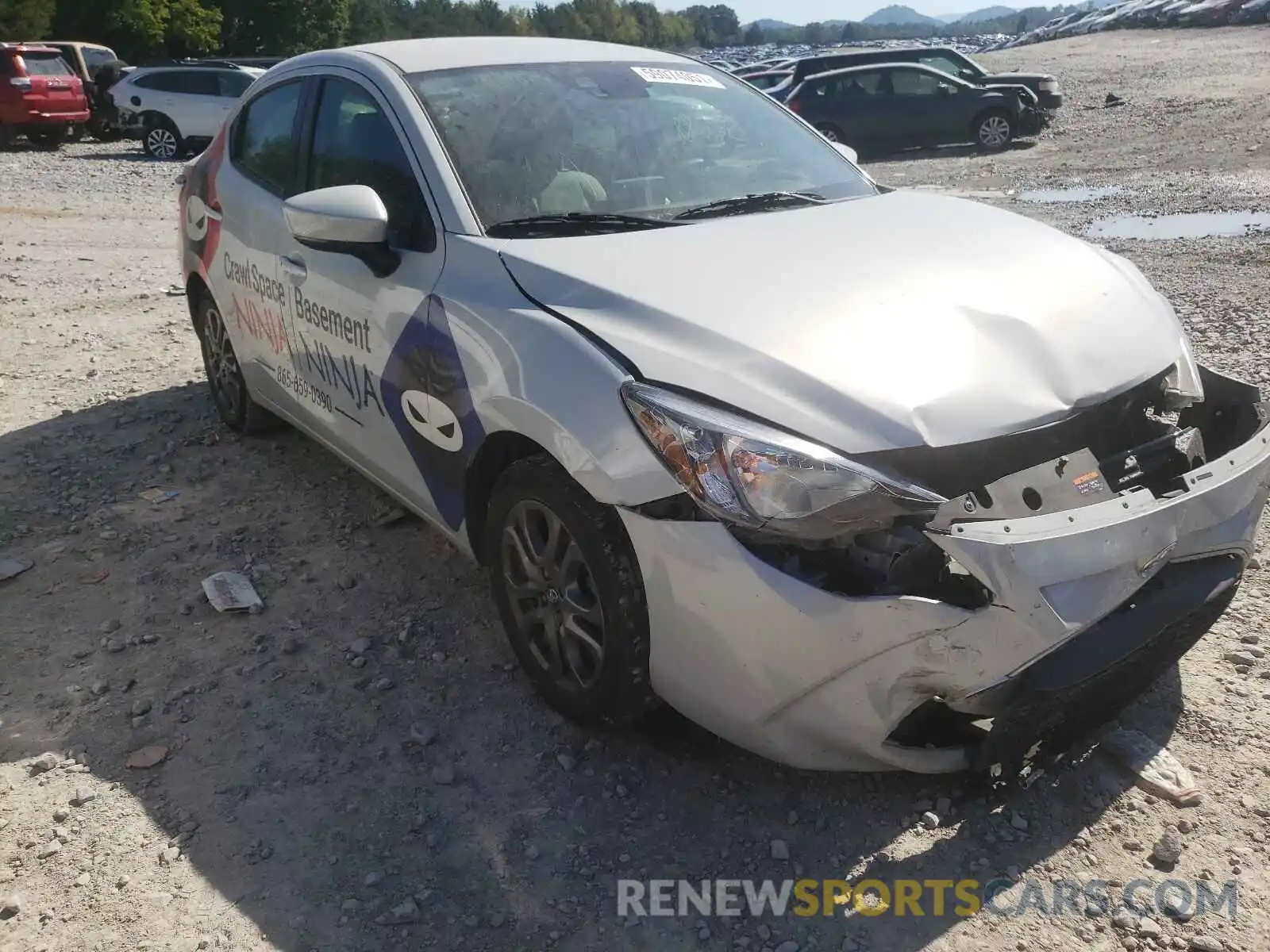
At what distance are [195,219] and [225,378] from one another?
→ 734 millimetres

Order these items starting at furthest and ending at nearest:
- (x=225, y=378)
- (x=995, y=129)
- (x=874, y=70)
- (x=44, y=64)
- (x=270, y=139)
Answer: (x=44, y=64)
(x=874, y=70)
(x=995, y=129)
(x=225, y=378)
(x=270, y=139)

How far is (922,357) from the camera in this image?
238cm

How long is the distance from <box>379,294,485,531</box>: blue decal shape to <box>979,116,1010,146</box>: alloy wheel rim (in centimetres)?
1577

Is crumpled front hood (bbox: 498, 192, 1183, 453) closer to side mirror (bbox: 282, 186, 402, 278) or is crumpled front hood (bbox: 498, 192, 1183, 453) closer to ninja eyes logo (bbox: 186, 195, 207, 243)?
side mirror (bbox: 282, 186, 402, 278)

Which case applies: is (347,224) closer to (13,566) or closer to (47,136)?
(13,566)

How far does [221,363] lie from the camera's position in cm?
513

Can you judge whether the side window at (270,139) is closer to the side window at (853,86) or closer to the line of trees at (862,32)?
the side window at (853,86)

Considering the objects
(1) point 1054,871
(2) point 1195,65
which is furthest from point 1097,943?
(2) point 1195,65

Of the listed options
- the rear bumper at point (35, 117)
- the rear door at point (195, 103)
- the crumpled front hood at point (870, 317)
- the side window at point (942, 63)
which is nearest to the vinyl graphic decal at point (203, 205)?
the crumpled front hood at point (870, 317)

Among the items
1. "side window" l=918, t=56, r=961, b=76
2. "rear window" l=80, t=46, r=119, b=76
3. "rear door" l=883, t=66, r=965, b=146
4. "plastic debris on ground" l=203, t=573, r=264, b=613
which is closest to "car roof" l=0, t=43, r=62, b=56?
"rear window" l=80, t=46, r=119, b=76

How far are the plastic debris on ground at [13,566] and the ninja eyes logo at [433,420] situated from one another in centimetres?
185

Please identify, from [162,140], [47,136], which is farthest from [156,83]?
[47,136]

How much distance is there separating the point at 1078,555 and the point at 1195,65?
93.6 ft

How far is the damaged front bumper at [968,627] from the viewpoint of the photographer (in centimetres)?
212
